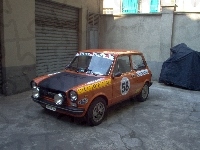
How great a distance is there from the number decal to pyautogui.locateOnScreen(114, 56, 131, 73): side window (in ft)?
0.80

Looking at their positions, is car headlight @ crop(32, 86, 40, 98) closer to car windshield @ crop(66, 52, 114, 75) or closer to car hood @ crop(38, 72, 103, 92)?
car hood @ crop(38, 72, 103, 92)

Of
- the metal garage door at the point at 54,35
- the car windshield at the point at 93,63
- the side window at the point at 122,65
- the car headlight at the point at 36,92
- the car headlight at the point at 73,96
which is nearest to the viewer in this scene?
the car headlight at the point at 73,96

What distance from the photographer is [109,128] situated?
490 cm

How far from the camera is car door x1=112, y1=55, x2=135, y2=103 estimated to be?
5.48 metres

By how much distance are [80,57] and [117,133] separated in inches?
89.8

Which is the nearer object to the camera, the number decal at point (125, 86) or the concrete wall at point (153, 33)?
the number decal at point (125, 86)

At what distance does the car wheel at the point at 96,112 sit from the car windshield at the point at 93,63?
2.39 feet

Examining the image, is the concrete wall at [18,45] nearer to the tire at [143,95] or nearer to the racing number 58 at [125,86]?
the racing number 58 at [125,86]

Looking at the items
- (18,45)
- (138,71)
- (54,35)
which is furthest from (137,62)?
(54,35)

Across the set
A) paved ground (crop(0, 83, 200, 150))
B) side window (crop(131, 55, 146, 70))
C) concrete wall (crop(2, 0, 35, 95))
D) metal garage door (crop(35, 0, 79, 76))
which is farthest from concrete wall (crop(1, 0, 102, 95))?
side window (crop(131, 55, 146, 70))

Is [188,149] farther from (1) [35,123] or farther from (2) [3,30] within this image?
(2) [3,30]

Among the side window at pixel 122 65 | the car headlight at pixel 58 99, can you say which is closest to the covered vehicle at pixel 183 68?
the side window at pixel 122 65

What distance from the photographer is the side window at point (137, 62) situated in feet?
21.0

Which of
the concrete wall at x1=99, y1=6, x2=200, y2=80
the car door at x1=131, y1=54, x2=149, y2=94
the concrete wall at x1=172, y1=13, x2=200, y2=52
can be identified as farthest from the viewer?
the concrete wall at x1=99, y1=6, x2=200, y2=80
